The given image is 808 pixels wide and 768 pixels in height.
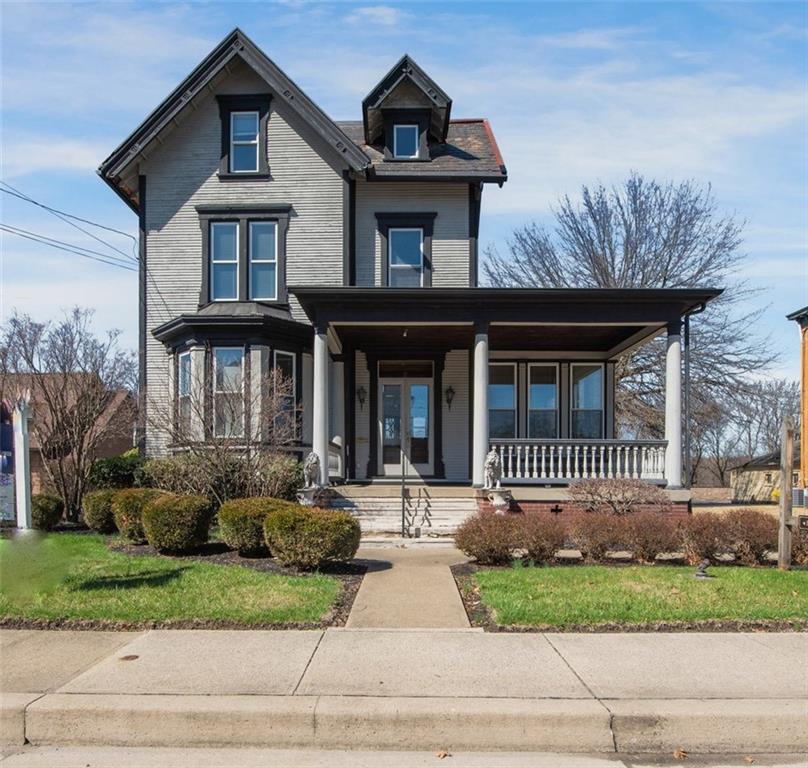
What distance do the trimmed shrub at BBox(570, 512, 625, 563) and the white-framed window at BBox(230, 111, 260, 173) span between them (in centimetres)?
1257

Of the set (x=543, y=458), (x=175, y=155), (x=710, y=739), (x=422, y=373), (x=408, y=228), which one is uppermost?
(x=175, y=155)

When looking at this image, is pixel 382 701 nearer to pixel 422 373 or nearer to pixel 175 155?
pixel 422 373

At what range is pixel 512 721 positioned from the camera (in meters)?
5.30

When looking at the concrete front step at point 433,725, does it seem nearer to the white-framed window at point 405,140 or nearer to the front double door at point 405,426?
the front double door at point 405,426

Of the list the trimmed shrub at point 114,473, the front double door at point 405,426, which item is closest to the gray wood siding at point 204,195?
the trimmed shrub at point 114,473

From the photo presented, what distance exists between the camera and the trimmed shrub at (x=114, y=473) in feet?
55.5

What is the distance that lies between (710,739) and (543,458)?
410 inches

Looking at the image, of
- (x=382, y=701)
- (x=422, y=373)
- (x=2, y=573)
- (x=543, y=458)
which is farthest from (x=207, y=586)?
(x=422, y=373)

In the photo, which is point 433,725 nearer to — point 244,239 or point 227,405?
point 227,405

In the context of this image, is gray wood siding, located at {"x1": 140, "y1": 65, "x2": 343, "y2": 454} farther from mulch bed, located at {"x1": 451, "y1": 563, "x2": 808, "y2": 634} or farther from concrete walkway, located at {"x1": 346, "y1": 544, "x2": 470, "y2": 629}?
mulch bed, located at {"x1": 451, "y1": 563, "x2": 808, "y2": 634}

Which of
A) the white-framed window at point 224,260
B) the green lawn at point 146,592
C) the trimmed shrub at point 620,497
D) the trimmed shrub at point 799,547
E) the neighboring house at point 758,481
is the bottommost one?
the neighboring house at point 758,481

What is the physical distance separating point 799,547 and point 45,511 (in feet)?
39.5

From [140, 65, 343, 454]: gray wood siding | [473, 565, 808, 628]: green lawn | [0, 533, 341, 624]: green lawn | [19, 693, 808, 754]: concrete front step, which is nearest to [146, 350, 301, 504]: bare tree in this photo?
[140, 65, 343, 454]: gray wood siding

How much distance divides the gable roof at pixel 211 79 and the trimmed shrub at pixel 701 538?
11.5 m
